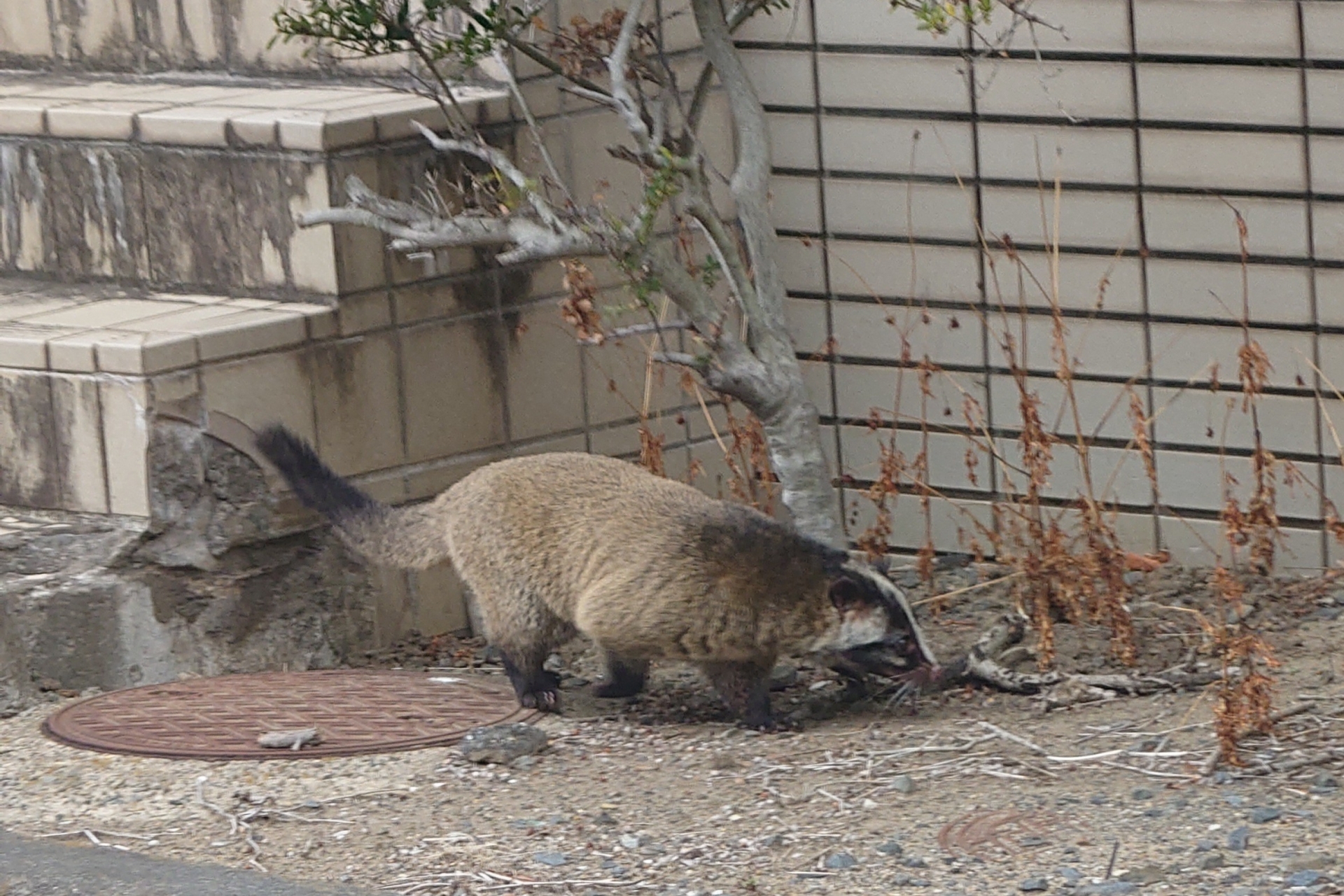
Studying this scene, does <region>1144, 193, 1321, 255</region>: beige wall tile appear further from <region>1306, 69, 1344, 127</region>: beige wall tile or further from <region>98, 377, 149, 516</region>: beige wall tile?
<region>98, 377, 149, 516</region>: beige wall tile

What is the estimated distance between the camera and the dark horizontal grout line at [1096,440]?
21.2 ft

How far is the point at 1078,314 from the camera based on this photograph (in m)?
6.73

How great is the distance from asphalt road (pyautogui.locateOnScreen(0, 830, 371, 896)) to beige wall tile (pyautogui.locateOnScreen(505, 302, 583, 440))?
8.05 feet

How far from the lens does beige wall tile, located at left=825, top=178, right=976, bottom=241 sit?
6.90 m

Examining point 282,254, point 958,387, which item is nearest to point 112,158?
point 282,254

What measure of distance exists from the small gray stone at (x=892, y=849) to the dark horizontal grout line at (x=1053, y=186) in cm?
264

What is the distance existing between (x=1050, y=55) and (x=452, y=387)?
2.04 meters

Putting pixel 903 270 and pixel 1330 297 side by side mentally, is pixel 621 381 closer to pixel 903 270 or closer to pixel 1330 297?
pixel 903 270

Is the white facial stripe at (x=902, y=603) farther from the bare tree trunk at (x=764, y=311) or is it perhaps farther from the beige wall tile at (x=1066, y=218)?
the beige wall tile at (x=1066, y=218)

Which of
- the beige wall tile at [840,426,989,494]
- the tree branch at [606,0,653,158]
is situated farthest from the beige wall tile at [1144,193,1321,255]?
the tree branch at [606,0,653,158]

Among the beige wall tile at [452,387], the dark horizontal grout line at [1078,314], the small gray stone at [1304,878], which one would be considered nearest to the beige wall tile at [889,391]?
the dark horizontal grout line at [1078,314]

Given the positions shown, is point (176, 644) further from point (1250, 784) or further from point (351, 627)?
point (1250, 784)

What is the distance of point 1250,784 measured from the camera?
184 inches

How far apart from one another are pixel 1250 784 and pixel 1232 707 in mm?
173
